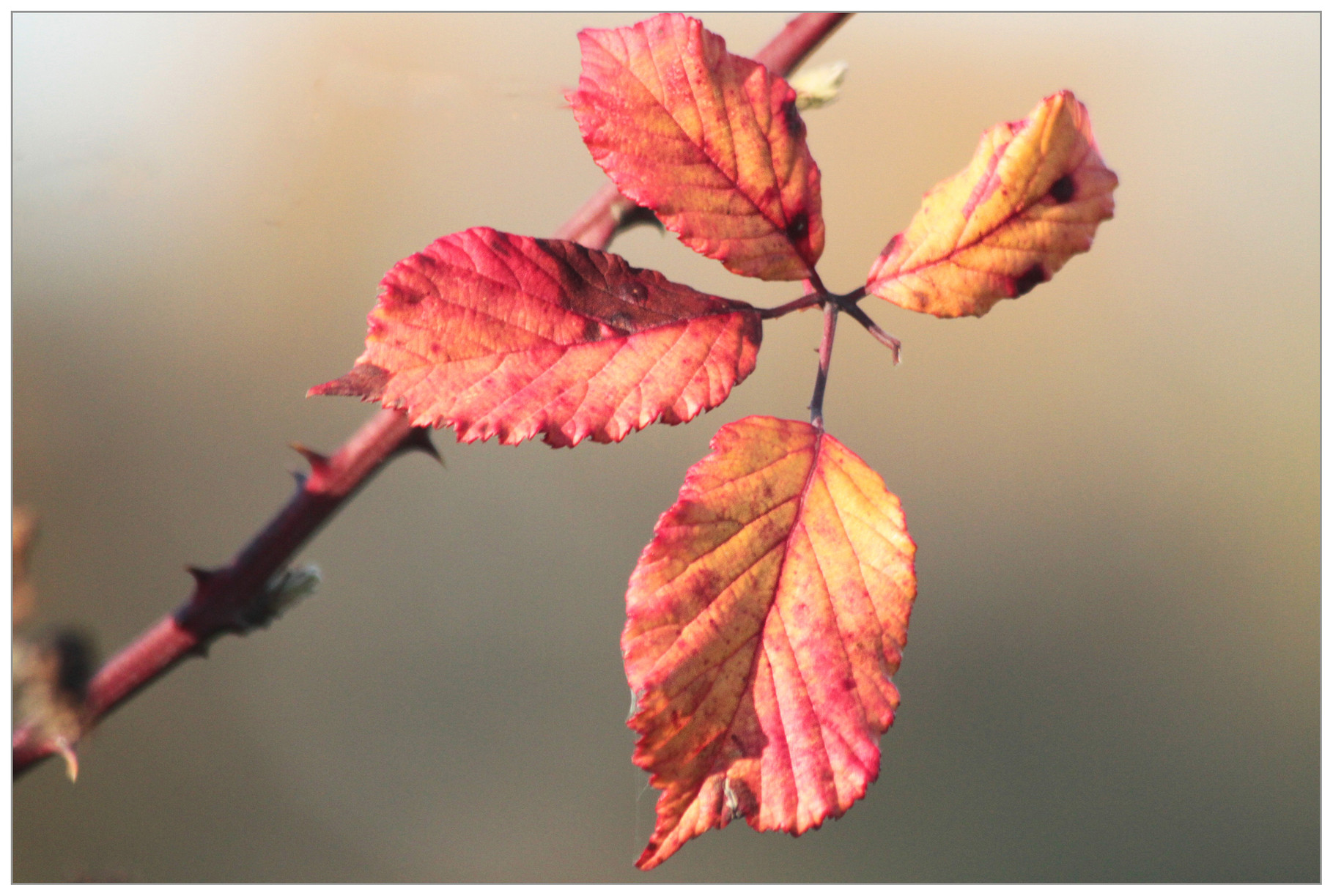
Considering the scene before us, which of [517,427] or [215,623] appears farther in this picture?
[215,623]

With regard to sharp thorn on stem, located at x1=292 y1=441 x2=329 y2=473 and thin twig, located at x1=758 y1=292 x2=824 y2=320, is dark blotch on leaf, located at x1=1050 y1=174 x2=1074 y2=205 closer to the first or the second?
thin twig, located at x1=758 y1=292 x2=824 y2=320

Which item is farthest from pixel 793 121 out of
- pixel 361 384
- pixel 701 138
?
pixel 361 384

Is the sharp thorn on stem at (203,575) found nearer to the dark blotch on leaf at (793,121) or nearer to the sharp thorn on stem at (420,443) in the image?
the sharp thorn on stem at (420,443)

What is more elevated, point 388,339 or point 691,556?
point 388,339

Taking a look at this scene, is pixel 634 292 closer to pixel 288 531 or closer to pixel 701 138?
pixel 701 138

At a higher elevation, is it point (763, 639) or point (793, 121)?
point (793, 121)

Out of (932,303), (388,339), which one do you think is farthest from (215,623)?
(932,303)

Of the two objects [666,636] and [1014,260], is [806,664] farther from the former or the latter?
[1014,260]
